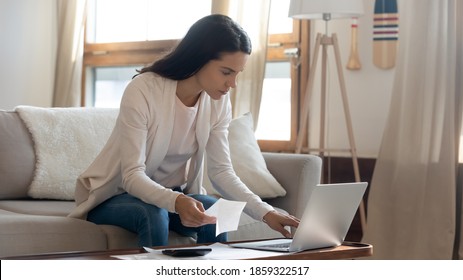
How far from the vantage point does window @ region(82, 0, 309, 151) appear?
4.15m

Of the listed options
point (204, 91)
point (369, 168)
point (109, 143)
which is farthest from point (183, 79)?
point (369, 168)

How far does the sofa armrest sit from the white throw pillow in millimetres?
42

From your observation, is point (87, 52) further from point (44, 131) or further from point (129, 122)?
point (129, 122)

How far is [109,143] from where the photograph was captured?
2287mm

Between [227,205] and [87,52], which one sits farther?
[87,52]

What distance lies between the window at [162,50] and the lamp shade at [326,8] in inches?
20.2

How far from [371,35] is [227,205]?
2.32 metres

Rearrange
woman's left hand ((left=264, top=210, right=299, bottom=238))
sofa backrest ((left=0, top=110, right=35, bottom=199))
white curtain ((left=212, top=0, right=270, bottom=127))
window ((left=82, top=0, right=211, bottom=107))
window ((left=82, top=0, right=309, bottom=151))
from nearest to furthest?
woman's left hand ((left=264, top=210, right=299, bottom=238)) < sofa backrest ((left=0, top=110, right=35, bottom=199)) < white curtain ((left=212, top=0, right=270, bottom=127)) < window ((left=82, top=0, right=309, bottom=151)) < window ((left=82, top=0, right=211, bottom=107))

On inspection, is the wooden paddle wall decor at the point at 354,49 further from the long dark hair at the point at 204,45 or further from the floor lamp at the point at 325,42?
the long dark hair at the point at 204,45

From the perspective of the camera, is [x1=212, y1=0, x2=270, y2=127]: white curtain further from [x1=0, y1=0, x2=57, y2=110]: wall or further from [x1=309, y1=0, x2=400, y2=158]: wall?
[x1=0, y1=0, x2=57, y2=110]: wall

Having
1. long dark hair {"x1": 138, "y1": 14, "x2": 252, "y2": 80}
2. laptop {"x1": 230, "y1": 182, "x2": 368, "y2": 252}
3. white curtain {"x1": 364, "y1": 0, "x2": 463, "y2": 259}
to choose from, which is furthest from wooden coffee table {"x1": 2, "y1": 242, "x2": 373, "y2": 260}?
white curtain {"x1": 364, "y1": 0, "x2": 463, "y2": 259}

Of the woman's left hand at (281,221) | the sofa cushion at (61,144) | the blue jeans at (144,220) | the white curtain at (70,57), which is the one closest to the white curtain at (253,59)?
the sofa cushion at (61,144)

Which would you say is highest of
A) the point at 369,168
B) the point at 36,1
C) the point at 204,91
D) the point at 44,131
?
the point at 36,1

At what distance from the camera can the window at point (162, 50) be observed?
4148mm
